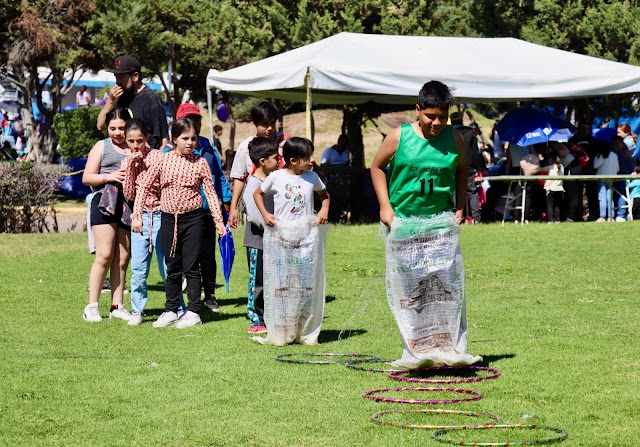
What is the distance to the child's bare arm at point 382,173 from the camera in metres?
6.97

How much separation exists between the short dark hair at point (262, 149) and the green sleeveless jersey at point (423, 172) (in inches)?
78.6

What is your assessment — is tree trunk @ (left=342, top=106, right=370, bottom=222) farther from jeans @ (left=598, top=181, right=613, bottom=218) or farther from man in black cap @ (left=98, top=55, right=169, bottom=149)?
man in black cap @ (left=98, top=55, right=169, bottom=149)

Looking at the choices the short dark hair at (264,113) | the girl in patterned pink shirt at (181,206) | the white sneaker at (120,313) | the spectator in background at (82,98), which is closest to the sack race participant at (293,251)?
the short dark hair at (264,113)

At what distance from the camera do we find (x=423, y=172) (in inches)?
275

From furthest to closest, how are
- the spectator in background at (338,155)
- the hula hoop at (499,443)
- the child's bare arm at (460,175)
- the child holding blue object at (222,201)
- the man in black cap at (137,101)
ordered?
1. the spectator in background at (338,155)
2. the child holding blue object at (222,201)
3. the man in black cap at (137,101)
4. the child's bare arm at (460,175)
5. the hula hoop at (499,443)

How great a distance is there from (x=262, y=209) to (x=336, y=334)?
1.23 m

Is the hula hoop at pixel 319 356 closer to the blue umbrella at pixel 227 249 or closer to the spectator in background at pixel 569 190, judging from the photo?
the blue umbrella at pixel 227 249

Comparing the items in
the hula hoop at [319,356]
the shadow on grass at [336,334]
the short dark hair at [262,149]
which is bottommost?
the shadow on grass at [336,334]

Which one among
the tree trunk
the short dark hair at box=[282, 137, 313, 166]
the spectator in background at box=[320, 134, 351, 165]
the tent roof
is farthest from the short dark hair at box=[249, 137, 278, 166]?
the spectator in background at box=[320, 134, 351, 165]

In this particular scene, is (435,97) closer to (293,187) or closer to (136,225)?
(293,187)

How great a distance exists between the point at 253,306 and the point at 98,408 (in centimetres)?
281

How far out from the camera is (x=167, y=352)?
315 inches

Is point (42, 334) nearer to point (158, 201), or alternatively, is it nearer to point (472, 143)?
point (158, 201)

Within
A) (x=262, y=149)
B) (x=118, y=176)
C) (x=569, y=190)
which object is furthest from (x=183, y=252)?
(x=569, y=190)
